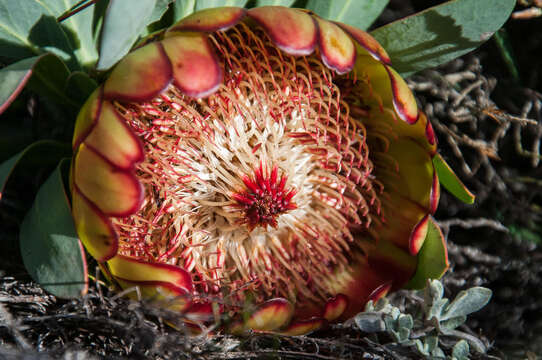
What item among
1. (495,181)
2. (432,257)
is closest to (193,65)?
(432,257)

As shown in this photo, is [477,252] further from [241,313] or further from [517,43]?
[241,313]

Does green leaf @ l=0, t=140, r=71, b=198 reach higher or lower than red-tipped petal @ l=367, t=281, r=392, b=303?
higher

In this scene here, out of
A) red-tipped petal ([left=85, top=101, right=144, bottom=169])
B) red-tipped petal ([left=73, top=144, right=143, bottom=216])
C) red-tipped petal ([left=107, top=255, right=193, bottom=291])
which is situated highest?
red-tipped petal ([left=85, top=101, right=144, bottom=169])

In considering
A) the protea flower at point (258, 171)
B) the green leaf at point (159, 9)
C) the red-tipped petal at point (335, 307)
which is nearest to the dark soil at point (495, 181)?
the red-tipped petal at point (335, 307)

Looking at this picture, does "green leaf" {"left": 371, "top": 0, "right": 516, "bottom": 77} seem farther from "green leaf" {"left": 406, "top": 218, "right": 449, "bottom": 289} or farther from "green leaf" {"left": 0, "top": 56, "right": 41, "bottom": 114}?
"green leaf" {"left": 0, "top": 56, "right": 41, "bottom": 114}

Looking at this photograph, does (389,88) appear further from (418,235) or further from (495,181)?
(495,181)

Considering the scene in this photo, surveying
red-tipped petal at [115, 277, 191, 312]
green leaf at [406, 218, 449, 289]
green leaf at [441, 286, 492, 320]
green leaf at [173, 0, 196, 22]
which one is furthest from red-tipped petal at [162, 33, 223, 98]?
green leaf at [441, 286, 492, 320]

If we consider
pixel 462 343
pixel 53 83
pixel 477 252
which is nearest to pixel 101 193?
pixel 53 83
